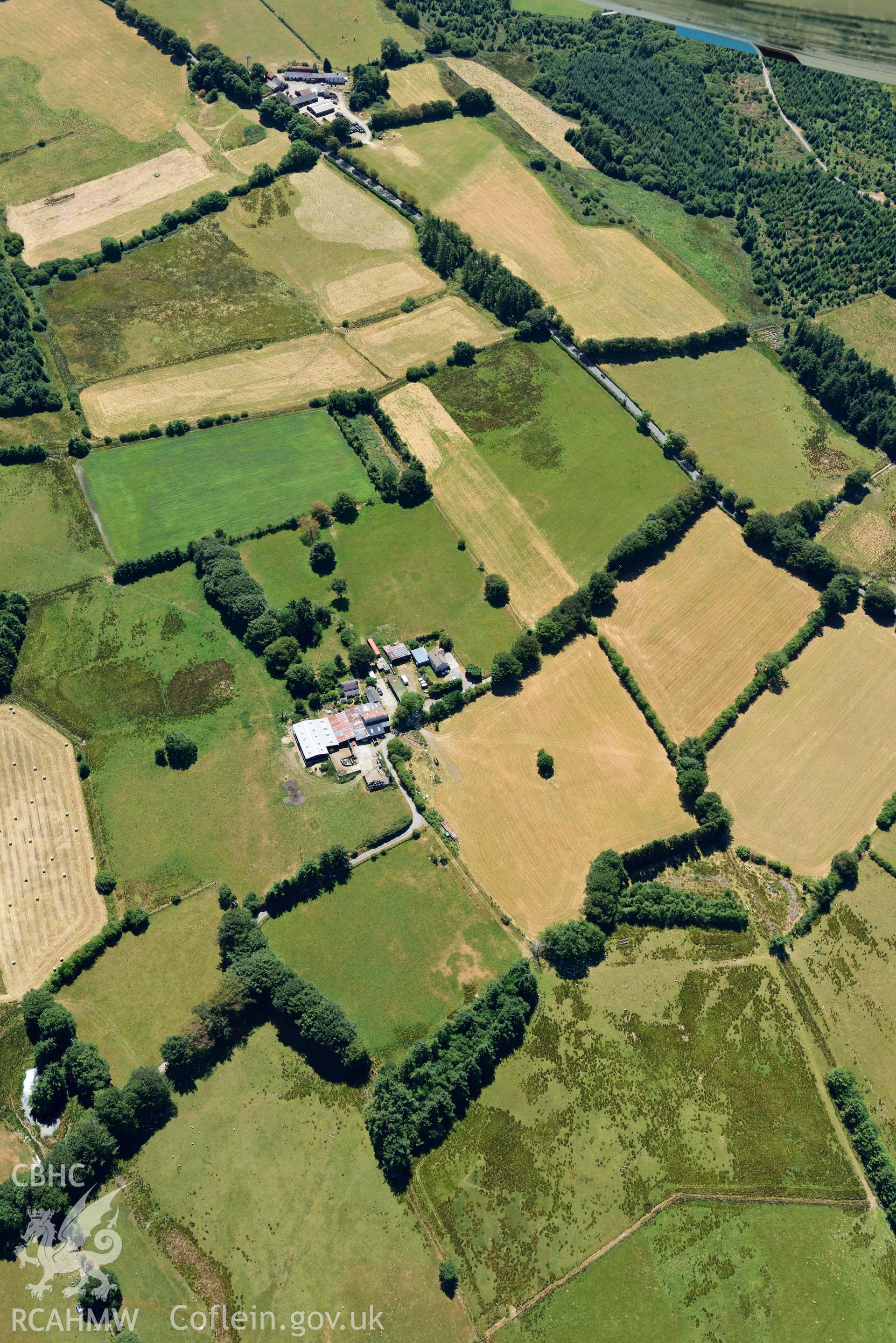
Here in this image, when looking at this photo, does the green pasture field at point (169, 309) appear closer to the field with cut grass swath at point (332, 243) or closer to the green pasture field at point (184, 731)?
the field with cut grass swath at point (332, 243)

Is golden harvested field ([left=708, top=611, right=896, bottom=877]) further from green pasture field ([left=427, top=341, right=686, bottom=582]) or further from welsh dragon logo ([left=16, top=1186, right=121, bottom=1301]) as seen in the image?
welsh dragon logo ([left=16, top=1186, right=121, bottom=1301])

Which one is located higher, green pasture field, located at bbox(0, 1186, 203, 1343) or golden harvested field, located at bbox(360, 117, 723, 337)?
golden harvested field, located at bbox(360, 117, 723, 337)

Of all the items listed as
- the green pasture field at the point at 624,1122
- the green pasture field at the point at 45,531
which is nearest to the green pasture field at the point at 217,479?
the green pasture field at the point at 45,531

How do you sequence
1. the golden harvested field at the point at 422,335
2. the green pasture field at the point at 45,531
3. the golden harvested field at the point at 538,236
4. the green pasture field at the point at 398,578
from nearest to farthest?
the green pasture field at the point at 398,578, the green pasture field at the point at 45,531, the golden harvested field at the point at 422,335, the golden harvested field at the point at 538,236

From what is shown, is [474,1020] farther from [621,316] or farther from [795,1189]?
[621,316]

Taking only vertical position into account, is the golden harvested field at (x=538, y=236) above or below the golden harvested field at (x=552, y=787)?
above

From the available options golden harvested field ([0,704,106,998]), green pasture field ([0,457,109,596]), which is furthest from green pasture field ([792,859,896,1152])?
green pasture field ([0,457,109,596])

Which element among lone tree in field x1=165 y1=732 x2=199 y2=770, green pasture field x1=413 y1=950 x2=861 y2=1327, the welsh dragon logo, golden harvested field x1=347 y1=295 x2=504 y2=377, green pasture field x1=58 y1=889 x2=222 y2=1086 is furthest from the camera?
golden harvested field x1=347 y1=295 x2=504 y2=377
